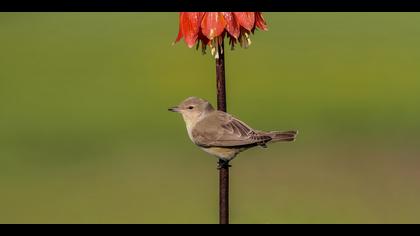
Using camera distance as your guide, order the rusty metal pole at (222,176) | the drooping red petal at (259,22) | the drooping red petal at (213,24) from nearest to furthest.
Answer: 1. the rusty metal pole at (222,176)
2. the drooping red petal at (213,24)
3. the drooping red petal at (259,22)

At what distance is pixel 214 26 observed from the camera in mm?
2514

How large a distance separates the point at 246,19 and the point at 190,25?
189 millimetres

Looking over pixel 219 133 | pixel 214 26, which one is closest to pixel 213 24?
pixel 214 26

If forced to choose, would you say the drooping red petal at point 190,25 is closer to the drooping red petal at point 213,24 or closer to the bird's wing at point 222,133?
the drooping red petal at point 213,24

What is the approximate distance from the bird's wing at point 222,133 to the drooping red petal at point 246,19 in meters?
0.57

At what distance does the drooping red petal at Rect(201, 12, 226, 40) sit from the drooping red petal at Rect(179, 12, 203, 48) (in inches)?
1.3

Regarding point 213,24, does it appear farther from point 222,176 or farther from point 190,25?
point 222,176

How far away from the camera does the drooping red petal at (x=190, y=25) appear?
258cm

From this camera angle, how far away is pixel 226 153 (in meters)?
3.22

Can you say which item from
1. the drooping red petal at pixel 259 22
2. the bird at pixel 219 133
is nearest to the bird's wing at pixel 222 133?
the bird at pixel 219 133
